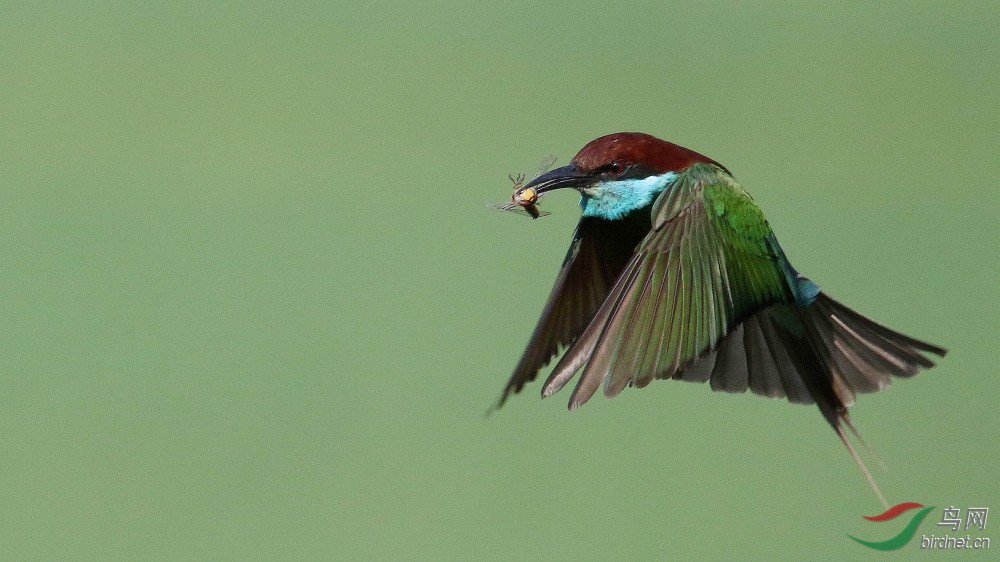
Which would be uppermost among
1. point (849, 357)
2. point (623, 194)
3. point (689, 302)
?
point (623, 194)

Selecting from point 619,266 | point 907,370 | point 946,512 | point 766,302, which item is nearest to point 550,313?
point 619,266

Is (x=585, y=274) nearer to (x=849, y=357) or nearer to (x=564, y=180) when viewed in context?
(x=564, y=180)

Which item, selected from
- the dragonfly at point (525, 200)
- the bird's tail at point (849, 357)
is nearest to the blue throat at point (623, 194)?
the dragonfly at point (525, 200)

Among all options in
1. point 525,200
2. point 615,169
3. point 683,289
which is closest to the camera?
point 683,289

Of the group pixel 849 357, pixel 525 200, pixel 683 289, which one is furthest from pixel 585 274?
pixel 849 357

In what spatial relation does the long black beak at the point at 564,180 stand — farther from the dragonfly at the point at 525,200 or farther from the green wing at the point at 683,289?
the green wing at the point at 683,289

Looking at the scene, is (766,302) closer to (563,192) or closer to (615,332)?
(615,332)

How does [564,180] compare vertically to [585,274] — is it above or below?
above

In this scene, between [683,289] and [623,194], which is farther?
[623,194]
